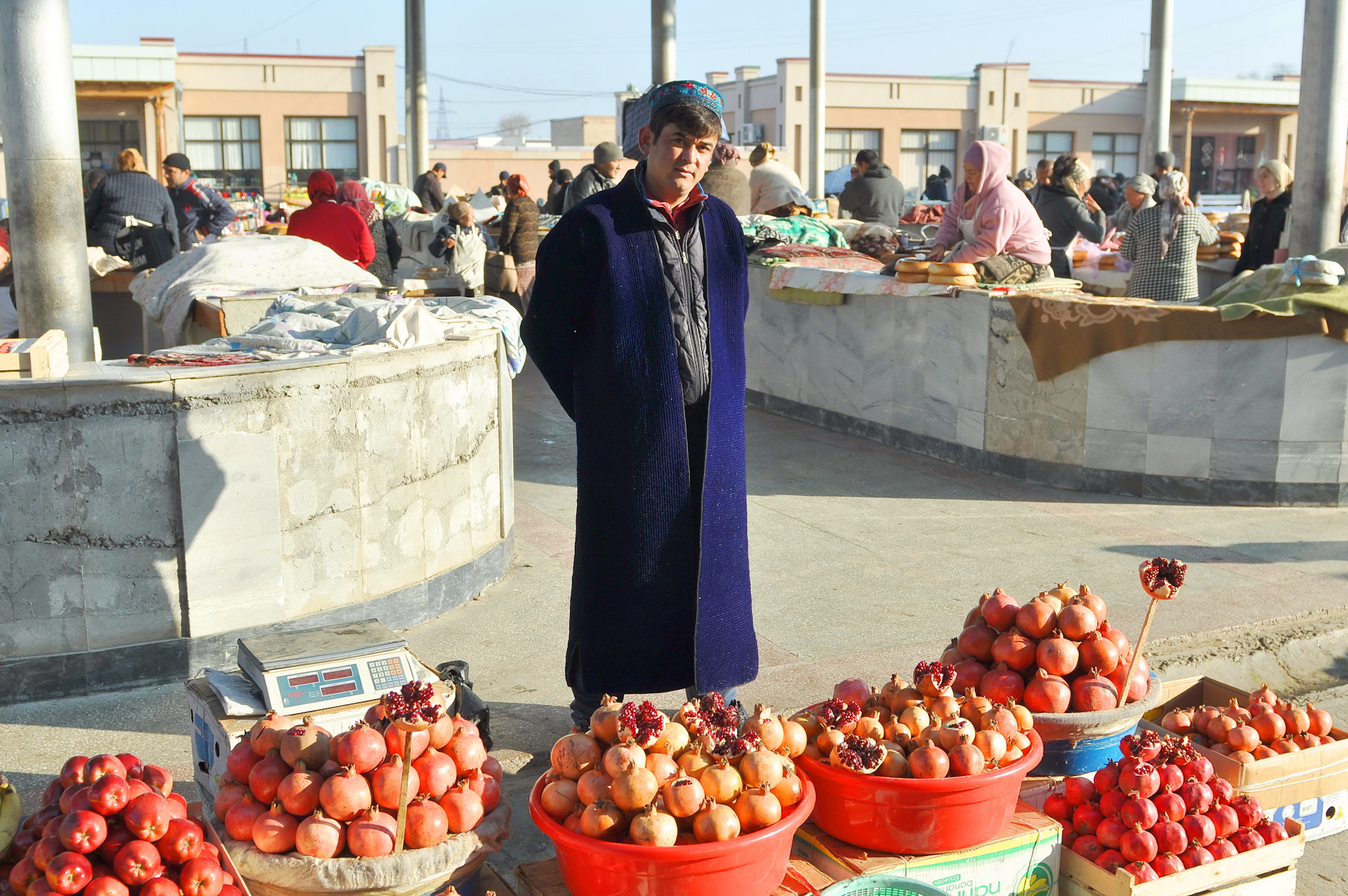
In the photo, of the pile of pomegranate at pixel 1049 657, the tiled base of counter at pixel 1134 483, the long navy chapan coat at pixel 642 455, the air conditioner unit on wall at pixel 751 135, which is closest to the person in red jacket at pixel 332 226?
the tiled base of counter at pixel 1134 483

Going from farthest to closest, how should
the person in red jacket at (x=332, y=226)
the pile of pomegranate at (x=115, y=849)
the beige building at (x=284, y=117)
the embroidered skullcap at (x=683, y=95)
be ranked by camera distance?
the beige building at (x=284, y=117) → the person in red jacket at (x=332, y=226) → the embroidered skullcap at (x=683, y=95) → the pile of pomegranate at (x=115, y=849)

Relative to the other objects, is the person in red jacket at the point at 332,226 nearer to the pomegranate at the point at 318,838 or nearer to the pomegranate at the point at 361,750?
the pomegranate at the point at 361,750

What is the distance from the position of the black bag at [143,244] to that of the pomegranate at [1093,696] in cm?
794

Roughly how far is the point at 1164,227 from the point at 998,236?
1569mm

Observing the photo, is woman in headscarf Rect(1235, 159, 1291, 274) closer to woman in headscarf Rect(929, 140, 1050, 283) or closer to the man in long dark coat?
woman in headscarf Rect(929, 140, 1050, 283)

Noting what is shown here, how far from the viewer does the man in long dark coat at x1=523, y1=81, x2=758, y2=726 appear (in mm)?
3275

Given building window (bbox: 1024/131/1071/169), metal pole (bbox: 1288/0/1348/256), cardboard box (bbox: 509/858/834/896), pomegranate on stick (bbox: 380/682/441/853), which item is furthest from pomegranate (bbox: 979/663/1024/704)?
building window (bbox: 1024/131/1071/169)

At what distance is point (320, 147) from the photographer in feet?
139

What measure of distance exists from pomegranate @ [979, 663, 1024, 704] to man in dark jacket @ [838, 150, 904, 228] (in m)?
10.9

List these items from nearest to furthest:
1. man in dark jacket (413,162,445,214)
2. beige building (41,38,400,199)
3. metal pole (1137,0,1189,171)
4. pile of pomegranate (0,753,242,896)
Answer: pile of pomegranate (0,753,242,896), metal pole (1137,0,1189,171), man in dark jacket (413,162,445,214), beige building (41,38,400,199)

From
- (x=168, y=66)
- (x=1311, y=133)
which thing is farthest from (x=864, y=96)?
(x=1311, y=133)

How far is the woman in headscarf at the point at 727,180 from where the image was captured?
11094 mm

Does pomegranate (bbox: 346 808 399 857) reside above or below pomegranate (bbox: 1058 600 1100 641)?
below

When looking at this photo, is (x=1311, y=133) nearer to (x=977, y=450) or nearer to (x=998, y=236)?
(x=998, y=236)
